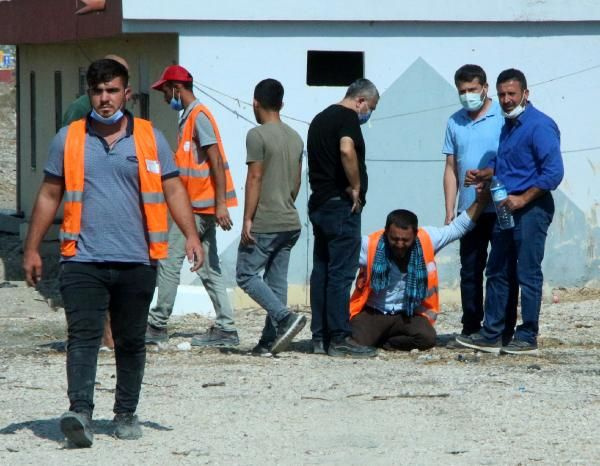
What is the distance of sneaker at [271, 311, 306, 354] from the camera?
349 inches

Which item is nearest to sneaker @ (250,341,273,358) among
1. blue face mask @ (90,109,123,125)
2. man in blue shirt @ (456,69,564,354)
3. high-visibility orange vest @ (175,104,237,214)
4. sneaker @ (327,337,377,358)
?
sneaker @ (327,337,377,358)

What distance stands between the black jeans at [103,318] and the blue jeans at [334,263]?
8.25 feet

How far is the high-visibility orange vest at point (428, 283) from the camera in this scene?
9.22 m

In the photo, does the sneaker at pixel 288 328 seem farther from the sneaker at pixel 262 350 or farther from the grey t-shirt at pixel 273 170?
the grey t-shirt at pixel 273 170

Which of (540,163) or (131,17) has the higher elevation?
(131,17)

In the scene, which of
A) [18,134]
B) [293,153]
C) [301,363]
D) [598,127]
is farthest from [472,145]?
[18,134]

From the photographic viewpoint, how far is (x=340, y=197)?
29.2ft

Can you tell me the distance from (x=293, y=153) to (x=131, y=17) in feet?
10.7

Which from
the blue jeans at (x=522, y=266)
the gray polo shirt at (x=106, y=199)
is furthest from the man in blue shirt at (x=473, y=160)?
the gray polo shirt at (x=106, y=199)

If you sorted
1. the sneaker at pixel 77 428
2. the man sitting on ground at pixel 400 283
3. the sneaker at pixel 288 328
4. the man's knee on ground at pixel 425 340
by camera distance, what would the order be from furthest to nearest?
the man's knee on ground at pixel 425 340 < the man sitting on ground at pixel 400 283 < the sneaker at pixel 288 328 < the sneaker at pixel 77 428

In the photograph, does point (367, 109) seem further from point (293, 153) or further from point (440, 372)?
point (440, 372)

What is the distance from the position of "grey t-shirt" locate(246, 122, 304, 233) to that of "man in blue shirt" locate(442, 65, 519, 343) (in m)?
1.12

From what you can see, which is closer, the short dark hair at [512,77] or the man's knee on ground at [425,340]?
the short dark hair at [512,77]

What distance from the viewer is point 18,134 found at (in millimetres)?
20688
